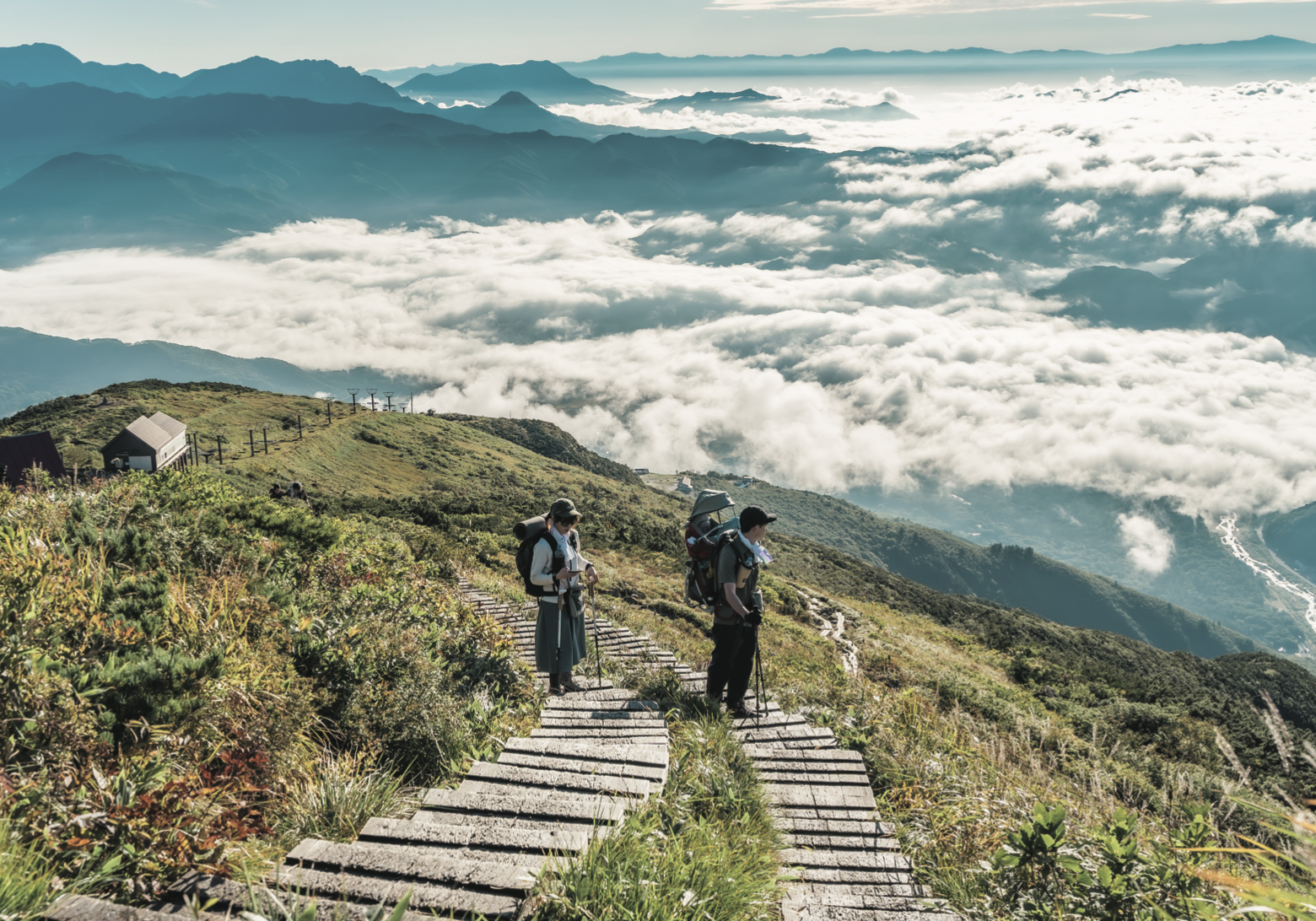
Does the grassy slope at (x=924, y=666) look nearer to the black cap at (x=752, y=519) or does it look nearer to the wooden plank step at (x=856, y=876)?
the wooden plank step at (x=856, y=876)

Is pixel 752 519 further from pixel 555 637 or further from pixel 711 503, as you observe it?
pixel 555 637

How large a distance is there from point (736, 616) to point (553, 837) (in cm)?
435

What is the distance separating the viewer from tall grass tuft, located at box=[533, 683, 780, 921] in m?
3.02

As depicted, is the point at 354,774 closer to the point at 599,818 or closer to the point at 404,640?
the point at 599,818

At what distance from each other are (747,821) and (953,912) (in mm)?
1352

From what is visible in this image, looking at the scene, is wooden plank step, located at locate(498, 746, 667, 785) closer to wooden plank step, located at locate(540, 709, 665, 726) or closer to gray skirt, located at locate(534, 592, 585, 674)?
wooden plank step, located at locate(540, 709, 665, 726)

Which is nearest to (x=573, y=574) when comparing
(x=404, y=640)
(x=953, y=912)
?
(x=404, y=640)

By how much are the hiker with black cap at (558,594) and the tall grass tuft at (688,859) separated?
243 cm

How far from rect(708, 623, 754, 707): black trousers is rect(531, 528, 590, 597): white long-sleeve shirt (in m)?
1.77

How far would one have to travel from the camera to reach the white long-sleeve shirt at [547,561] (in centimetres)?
796

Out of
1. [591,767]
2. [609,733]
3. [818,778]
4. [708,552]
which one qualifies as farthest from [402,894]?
[708,552]

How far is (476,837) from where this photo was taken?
357cm

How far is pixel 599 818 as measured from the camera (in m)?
3.93

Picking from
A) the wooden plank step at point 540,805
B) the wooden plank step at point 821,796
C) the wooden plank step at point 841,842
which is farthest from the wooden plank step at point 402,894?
the wooden plank step at point 821,796
